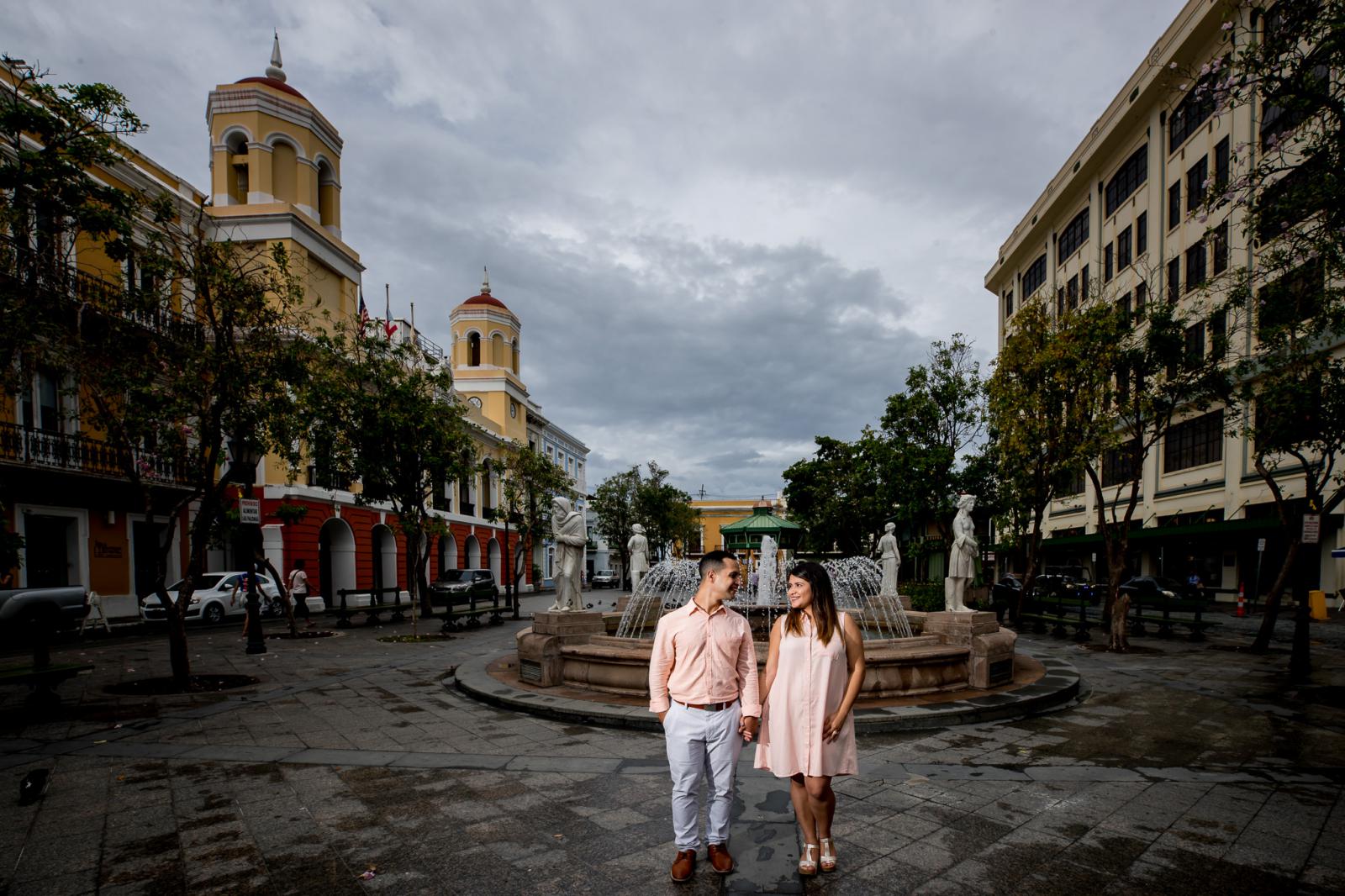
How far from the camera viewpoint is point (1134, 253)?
2967cm

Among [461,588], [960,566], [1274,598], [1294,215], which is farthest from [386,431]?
[1274,598]

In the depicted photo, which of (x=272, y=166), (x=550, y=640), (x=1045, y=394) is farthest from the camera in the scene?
(x=272, y=166)

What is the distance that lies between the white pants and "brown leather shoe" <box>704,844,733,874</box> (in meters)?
0.14

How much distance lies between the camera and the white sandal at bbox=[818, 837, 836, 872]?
3.84m

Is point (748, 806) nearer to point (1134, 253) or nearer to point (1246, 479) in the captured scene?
point (1246, 479)

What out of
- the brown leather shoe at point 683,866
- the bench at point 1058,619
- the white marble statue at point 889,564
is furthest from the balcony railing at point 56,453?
the bench at point 1058,619

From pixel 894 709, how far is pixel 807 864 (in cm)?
384

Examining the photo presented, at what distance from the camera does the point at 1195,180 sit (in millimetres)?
25797

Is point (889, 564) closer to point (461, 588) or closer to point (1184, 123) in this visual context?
point (461, 588)

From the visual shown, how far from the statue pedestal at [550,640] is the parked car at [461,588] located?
878 cm

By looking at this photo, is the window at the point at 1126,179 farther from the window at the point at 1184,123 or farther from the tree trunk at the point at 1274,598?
the tree trunk at the point at 1274,598

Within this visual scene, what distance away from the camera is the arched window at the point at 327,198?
27328 mm

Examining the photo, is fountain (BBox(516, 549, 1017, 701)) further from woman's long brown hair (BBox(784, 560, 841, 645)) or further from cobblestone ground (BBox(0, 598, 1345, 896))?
woman's long brown hair (BBox(784, 560, 841, 645))

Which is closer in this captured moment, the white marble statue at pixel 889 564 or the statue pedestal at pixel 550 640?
the statue pedestal at pixel 550 640
